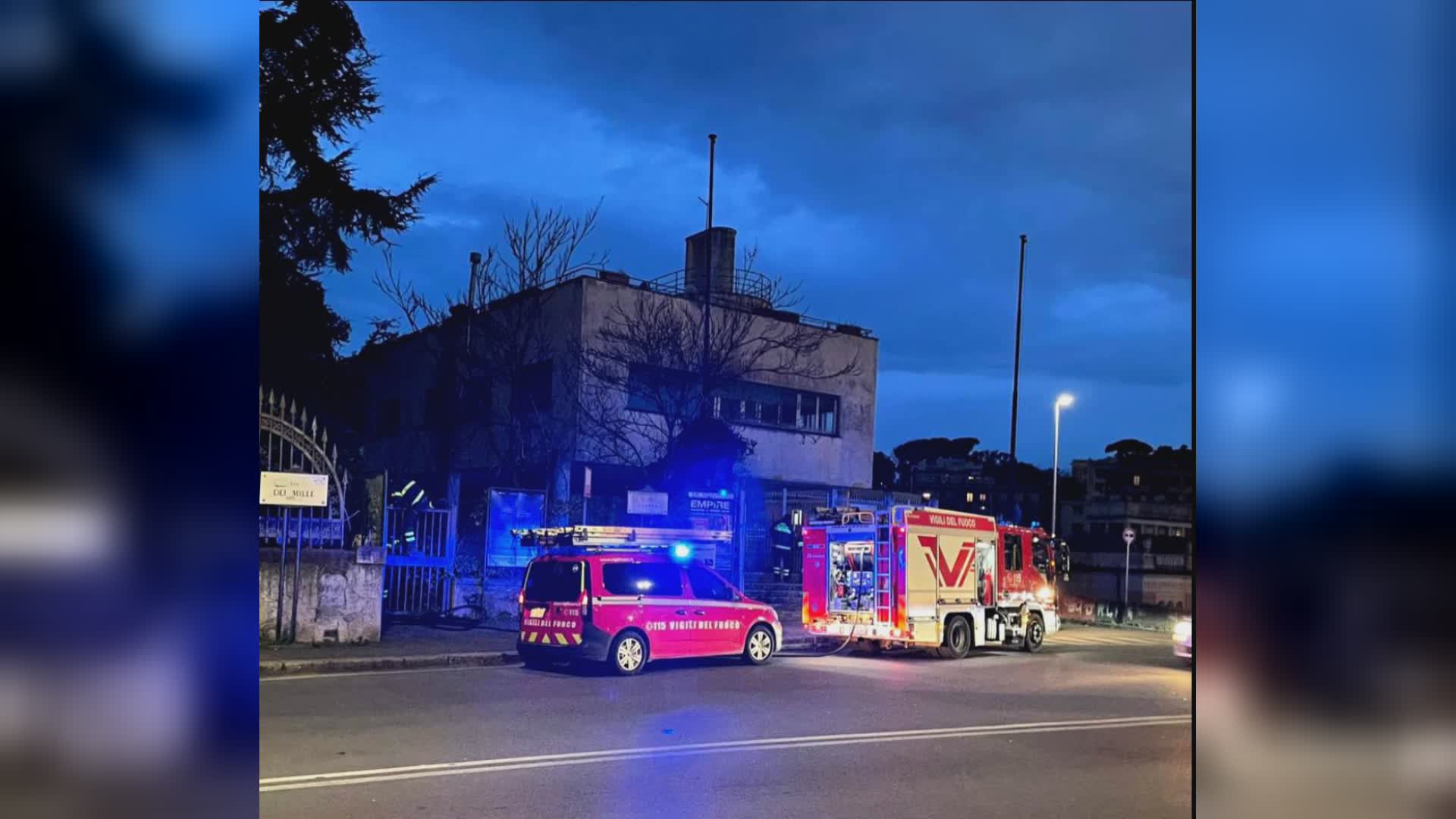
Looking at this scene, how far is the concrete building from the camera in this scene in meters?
31.1

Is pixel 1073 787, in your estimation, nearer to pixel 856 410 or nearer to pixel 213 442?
pixel 213 442

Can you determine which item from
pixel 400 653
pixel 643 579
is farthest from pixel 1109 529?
pixel 400 653

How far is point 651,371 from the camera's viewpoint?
104ft

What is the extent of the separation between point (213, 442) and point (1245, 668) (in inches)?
60.3

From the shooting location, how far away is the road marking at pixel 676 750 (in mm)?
7812

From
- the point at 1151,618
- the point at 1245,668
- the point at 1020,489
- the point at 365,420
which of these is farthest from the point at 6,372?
the point at 1020,489

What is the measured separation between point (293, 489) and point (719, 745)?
33.7 ft

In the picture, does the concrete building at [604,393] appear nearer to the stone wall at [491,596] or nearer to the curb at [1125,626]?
the stone wall at [491,596]

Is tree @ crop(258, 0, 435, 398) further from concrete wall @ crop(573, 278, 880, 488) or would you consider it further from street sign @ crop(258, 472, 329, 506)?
concrete wall @ crop(573, 278, 880, 488)

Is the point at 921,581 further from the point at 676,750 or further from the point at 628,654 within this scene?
the point at 676,750

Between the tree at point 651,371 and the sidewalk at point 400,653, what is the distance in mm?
11492

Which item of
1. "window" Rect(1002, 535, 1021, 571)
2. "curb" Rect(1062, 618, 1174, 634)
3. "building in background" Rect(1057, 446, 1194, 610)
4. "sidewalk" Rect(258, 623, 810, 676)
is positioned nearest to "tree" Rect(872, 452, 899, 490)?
"building in background" Rect(1057, 446, 1194, 610)

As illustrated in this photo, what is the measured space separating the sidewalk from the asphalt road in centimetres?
73

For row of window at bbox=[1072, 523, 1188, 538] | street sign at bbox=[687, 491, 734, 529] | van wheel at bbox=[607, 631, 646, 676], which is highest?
street sign at bbox=[687, 491, 734, 529]
